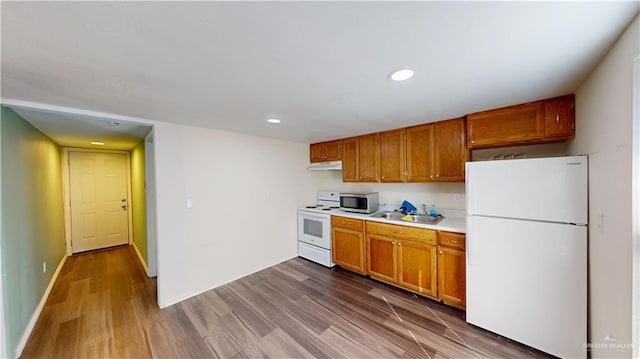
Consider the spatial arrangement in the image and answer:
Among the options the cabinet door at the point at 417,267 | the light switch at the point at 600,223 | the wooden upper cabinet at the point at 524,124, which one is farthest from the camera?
the cabinet door at the point at 417,267

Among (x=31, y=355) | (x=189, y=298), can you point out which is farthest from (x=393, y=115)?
(x=31, y=355)

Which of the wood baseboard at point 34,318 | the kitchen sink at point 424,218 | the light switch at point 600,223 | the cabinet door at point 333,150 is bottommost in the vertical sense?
the wood baseboard at point 34,318

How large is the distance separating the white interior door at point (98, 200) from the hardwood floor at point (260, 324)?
5.00 feet

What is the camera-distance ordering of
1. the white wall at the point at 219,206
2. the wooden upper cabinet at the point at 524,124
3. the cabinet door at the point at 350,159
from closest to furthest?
the wooden upper cabinet at the point at 524,124 < the white wall at the point at 219,206 < the cabinet door at the point at 350,159

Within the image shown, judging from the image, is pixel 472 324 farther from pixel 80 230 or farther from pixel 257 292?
pixel 80 230

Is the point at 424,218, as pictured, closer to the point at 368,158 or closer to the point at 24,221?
the point at 368,158

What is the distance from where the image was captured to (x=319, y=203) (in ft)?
14.4

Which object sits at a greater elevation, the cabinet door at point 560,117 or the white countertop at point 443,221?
the cabinet door at point 560,117

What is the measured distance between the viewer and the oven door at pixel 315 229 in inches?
142

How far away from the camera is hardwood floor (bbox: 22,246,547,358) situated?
6.15 ft

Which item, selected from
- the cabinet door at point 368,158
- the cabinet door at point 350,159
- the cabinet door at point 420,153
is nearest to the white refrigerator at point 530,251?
the cabinet door at point 420,153

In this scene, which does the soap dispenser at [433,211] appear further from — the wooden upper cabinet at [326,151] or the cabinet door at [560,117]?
the wooden upper cabinet at [326,151]

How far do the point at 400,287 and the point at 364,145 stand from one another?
2.03m

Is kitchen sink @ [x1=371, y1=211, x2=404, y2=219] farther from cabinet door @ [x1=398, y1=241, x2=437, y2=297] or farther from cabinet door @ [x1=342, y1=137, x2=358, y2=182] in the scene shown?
cabinet door @ [x1=342, y1=137, x2=358, y2=182]
